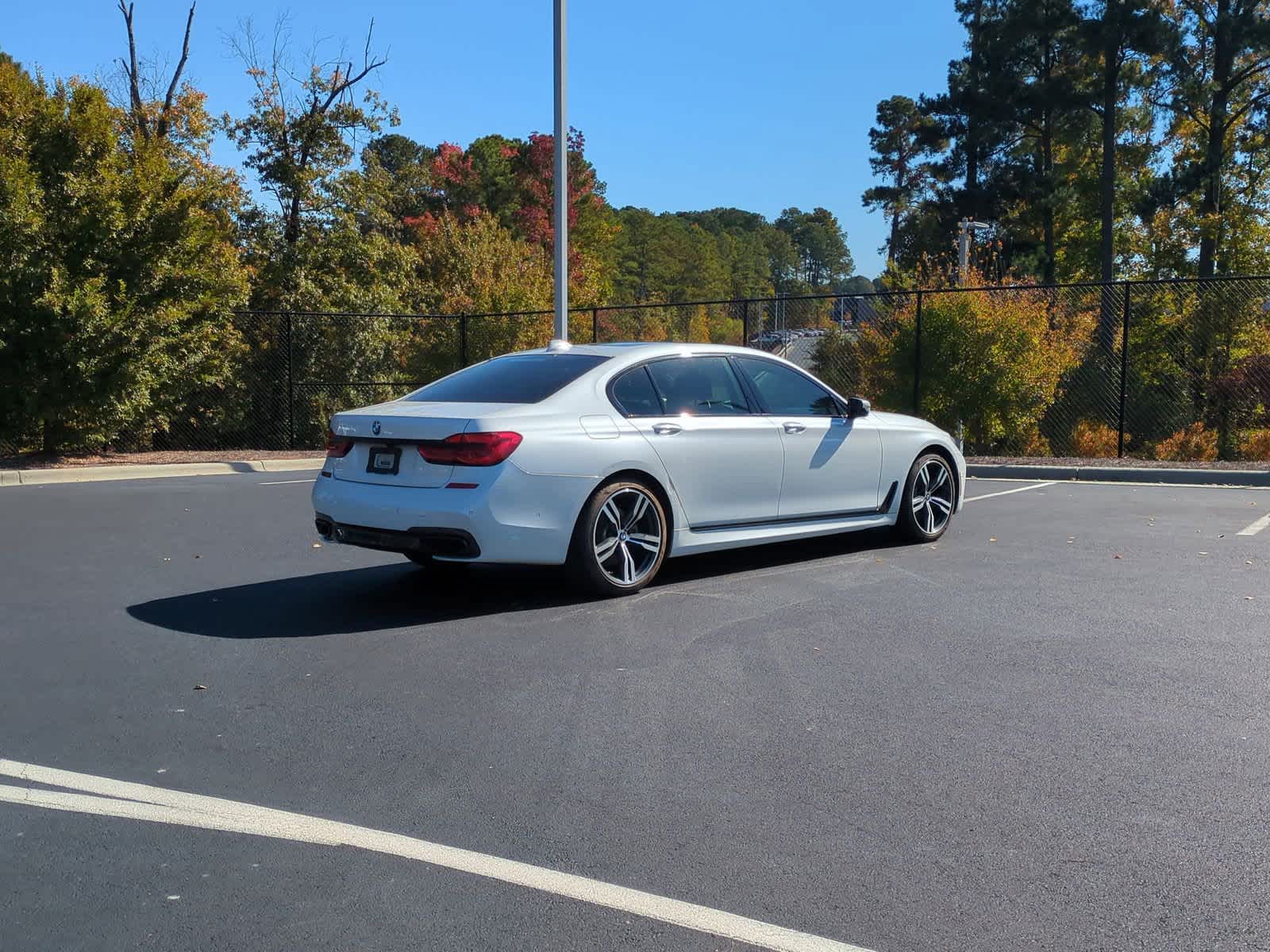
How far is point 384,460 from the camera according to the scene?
22.7 ft

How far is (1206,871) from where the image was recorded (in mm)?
3404

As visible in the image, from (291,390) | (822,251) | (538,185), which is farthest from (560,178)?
(822,251)

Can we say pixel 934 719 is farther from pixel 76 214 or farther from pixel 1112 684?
pixel 76 214

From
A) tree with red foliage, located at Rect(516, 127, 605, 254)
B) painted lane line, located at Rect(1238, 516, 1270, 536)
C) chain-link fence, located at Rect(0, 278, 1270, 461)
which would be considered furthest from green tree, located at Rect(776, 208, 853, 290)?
painted lane line, located at Rect(1238, 516, 1270, 536)

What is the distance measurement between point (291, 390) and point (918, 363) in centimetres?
1036

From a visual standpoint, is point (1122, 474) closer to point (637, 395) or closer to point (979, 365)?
point (979, 365)

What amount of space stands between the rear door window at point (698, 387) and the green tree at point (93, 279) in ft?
34.6

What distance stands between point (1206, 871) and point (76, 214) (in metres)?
16.5

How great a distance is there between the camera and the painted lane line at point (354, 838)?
3.07 meters

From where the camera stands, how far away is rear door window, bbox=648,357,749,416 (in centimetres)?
779

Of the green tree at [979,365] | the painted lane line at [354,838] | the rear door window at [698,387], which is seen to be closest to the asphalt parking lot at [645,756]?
Result: the painted lane line at [354,838]

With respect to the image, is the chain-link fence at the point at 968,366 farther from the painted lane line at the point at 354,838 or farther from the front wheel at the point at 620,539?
the painted lane line at the point at 354,838

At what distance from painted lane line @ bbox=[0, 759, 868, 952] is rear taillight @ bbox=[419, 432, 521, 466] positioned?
2865mm

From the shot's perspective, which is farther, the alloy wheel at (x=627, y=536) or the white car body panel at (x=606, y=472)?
the alloy wheel at (x=627, y=536)
